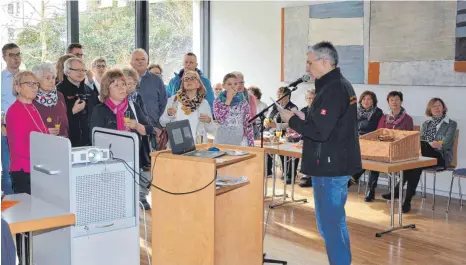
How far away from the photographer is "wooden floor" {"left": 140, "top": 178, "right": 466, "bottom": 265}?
452 centimetres

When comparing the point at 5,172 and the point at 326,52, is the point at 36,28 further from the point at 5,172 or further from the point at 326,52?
the point at 326,52

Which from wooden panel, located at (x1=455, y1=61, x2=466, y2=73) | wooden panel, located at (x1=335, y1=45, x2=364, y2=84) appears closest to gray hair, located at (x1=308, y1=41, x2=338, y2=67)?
wooden panel, located at (x1=455, y1=61, x2=466, y2=73)

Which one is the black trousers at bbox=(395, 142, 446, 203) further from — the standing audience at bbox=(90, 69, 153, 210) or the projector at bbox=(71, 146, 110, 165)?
the projector at bbox=(71, 146, 110, 165)

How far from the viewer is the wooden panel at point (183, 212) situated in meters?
3.39

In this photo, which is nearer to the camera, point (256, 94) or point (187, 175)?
point (187, 175)

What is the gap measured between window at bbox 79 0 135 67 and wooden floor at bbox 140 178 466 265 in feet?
11.5

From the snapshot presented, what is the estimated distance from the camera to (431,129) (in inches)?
257

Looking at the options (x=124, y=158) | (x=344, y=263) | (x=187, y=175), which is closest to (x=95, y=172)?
(x=124, y=158)

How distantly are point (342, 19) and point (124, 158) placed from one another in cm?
538

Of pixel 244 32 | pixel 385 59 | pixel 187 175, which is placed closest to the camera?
pixel 187 175

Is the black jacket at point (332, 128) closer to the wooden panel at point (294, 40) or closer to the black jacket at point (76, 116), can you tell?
the black jacket at point (76, 116)

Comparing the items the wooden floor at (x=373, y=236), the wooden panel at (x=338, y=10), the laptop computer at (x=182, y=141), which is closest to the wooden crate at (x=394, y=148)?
the wooden floor at (x=373, y=236)

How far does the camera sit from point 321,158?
361cm

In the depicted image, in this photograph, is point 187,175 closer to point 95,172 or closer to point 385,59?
point 95,172
